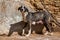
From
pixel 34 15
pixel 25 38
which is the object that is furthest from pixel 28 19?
pixel 25 38

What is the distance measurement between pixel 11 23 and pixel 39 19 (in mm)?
1006

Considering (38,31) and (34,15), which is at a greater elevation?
(34,15)

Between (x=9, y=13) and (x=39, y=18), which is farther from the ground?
(x=9, y=13)

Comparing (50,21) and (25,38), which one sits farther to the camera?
(50,21)

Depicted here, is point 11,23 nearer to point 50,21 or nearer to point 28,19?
point 28,19

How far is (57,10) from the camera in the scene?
9.48 meters

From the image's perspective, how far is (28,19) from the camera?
8.75m

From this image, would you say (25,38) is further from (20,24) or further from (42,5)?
(42,5)

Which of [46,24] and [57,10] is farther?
[57,10]

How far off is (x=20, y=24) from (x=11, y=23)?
→ 0.32m

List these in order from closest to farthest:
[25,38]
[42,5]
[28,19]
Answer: [25,38] → [28,19] → [42,5]

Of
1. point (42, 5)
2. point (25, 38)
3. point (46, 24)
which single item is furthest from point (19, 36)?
point (42, 5)

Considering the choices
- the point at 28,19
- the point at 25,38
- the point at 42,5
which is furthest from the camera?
the point at 42,5

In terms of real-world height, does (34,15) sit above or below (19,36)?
above
